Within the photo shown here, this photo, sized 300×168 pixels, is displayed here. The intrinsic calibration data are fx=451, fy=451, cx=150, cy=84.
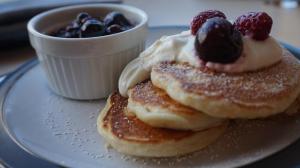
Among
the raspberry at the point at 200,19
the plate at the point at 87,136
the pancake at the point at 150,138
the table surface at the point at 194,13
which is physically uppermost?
the raspberry at the point at 200,19

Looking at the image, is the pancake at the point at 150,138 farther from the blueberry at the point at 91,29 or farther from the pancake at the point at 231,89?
the blueberry at the point at 91,29

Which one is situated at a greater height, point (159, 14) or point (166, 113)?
point (166, 113)

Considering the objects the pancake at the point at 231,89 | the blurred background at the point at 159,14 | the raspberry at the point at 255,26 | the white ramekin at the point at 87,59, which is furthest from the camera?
the blurred background at the point at 159,14

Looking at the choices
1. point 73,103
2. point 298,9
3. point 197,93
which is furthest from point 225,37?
point 298,9

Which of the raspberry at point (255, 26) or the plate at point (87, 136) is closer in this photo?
the plate at point (87, 136)

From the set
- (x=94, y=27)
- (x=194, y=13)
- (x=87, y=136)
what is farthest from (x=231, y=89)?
(x=194, y=13)

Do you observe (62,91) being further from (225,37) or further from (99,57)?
(225,37)

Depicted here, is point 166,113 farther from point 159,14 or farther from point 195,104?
point 159,14

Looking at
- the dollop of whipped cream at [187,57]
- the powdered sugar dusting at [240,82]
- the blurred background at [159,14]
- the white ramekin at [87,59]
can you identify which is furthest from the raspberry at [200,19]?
the blurred background at [159,14]
